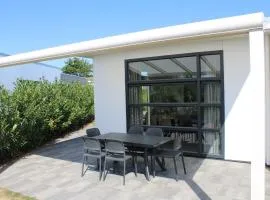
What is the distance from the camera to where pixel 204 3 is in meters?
11.5

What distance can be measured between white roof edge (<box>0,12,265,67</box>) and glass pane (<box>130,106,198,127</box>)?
304cm

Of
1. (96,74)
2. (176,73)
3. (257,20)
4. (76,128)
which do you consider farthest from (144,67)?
(76,128)

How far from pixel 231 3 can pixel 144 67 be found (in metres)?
5.06

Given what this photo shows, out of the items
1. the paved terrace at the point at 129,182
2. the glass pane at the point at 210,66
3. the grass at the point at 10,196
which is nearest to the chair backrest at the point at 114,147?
the paved terrace at the point at 129,182

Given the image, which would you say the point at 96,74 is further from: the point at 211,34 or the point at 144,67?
the point at 211,34

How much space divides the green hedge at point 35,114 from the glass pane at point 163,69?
299 cm

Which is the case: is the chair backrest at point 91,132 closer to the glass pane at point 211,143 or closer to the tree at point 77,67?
the glass pane at point 211,143

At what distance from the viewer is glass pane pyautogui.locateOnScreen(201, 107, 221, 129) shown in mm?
7082

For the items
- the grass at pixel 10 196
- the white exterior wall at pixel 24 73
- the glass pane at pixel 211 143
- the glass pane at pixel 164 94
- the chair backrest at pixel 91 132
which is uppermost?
the white exterior wall at pixel 24 73

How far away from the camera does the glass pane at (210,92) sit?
7.03 m

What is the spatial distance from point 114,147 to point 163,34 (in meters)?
2.40

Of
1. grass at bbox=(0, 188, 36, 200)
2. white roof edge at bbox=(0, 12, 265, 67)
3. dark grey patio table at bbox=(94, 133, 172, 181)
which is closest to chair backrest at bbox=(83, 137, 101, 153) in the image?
dark grey patio table at bbox=(94, 133, 172, 181)

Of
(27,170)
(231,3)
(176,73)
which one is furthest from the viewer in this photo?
(231,3)

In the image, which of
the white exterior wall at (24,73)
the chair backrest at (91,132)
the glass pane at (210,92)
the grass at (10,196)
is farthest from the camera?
the white exterior wall at (24,73)
